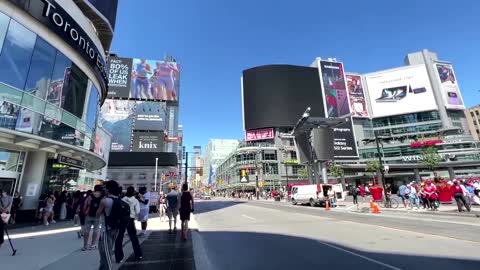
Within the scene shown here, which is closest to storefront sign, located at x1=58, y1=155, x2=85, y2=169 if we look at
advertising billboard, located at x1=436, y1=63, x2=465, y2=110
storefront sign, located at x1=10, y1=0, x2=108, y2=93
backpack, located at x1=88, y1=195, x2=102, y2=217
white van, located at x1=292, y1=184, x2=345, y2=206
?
storefront sign, located at x1=10, y1=0, x2=108, y2=93

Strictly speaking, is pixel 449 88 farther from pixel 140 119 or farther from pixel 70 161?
pixel 70 161

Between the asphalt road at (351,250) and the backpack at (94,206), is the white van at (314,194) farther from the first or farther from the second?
the backpack at (94,206)

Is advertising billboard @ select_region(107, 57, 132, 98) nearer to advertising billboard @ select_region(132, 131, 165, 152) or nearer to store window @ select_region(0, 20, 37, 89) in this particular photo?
advertising billboard @ select_region(132, 131, 165, 152)

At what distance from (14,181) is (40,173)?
158 cm

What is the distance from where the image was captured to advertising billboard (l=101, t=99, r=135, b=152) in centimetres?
7256

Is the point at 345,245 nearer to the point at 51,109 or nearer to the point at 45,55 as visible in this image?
the point at 51,109

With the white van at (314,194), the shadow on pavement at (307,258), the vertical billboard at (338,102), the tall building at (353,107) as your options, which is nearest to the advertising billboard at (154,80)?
the tall building at (353,107)

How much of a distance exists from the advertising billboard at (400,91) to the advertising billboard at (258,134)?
4165 centimetres

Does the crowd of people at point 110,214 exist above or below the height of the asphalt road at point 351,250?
above

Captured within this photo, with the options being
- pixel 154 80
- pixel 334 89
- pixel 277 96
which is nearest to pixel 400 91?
pixel 334 89

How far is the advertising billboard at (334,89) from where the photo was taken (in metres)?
105

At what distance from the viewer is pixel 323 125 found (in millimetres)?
44344

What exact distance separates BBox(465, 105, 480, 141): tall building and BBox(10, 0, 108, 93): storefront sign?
141 meters

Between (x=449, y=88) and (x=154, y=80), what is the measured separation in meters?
104
